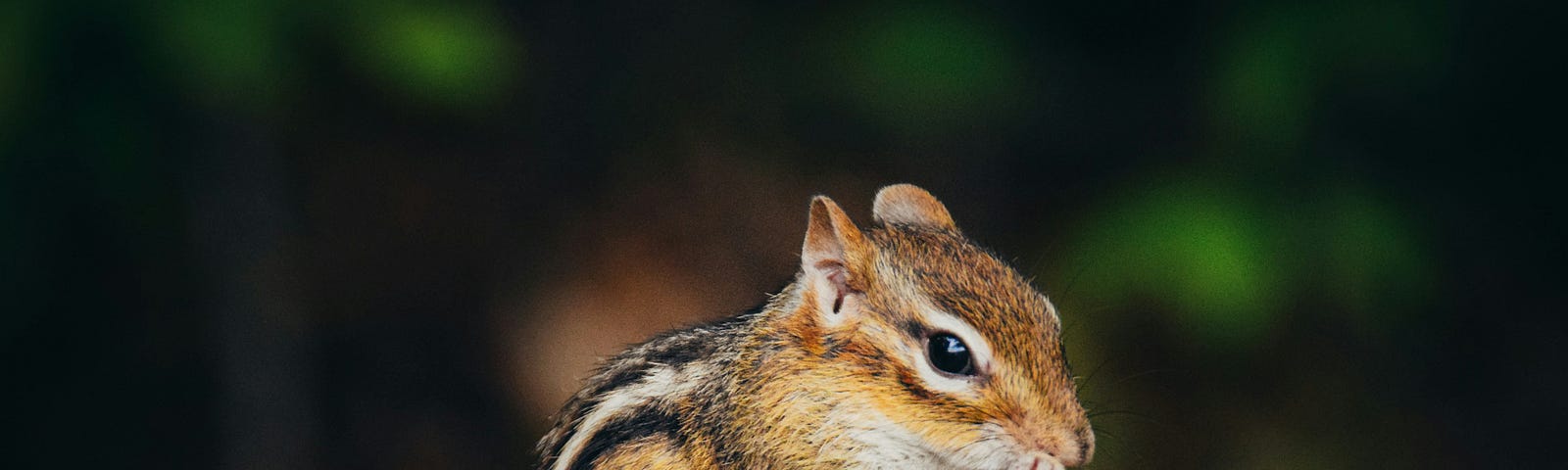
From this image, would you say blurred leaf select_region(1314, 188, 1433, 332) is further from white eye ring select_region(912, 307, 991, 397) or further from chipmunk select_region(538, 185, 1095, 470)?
white eye ring select_region(912, 307, 991, 397)

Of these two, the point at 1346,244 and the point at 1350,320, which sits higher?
the point at 1346,244

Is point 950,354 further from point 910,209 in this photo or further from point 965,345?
point 910,209

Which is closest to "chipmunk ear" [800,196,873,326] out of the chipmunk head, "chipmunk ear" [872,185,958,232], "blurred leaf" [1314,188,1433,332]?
the chipmunk head

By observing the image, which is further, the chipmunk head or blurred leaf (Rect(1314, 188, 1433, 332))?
blurred leaf (Rect(1314, 188, 1433, 332))

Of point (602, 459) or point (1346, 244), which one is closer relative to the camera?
point (602, 459)

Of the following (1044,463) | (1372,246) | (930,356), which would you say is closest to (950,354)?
(930,356)

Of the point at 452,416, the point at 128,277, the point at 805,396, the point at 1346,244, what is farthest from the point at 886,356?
the point at 128,277

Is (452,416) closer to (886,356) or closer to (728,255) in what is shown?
(728,255)
